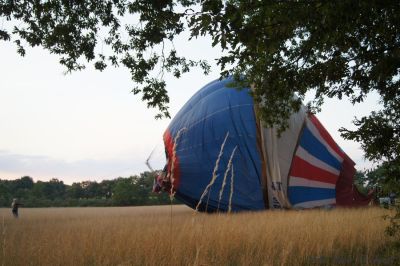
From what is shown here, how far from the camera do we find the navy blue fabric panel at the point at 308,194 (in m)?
16.4

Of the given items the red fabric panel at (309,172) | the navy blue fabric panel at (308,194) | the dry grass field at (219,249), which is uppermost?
the red fabric panel at (309,172)

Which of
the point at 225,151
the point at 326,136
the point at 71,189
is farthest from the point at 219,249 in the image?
the point at 71,189

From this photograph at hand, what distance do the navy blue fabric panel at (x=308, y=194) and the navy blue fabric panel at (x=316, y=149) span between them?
1068 millimetres

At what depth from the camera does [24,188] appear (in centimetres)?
11281

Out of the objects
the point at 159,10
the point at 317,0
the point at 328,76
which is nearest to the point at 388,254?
the point at 328,76

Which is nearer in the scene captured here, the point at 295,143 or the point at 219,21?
the point at 219,21

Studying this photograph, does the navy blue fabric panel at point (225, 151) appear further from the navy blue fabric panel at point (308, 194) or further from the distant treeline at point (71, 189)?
the distant treeline at point (71, 189)

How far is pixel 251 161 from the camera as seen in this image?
1585 centimetres

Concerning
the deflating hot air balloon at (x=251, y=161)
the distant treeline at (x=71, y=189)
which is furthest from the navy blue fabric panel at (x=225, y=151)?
the distant treeline at (x=71, y=189)

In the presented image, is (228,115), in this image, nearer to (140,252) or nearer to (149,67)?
(149,67)

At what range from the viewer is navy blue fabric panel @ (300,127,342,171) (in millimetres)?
17031

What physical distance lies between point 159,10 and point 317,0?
372cm

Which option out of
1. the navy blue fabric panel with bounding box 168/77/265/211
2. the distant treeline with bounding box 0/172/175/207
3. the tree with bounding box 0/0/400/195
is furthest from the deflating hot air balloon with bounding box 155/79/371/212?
the distant treeline with bounding box 0/172/175/207

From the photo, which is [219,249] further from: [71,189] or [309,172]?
[71,189]
